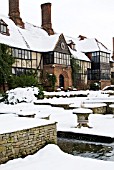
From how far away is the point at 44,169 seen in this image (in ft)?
23.0

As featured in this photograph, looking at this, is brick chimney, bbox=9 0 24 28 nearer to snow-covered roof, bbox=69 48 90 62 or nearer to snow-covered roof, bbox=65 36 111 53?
snow-covered roof, bbox=69 48 90 62

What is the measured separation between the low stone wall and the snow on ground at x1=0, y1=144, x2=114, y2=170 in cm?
24

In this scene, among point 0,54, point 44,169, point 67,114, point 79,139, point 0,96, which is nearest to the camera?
point 44,169

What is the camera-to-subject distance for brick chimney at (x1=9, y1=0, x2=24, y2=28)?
40094 mm

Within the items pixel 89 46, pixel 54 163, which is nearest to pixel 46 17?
pixel 89 46

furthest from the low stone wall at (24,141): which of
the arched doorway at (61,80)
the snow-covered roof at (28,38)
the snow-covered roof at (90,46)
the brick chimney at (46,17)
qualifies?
the snow-covered roof at (90,46)

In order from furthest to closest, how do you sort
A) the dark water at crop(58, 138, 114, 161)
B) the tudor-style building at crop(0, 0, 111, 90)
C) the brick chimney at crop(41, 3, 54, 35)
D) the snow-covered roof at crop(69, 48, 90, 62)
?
the snow-covered roof at crop(69, 48, 90, 62), the brick chimney at crop(41, 3, 54, 35), the tudor-style building at crop(0, 0, 111, 90), the dark water at crop(58, 138, 114, 161)

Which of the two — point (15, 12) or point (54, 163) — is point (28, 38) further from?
point (54, 163)

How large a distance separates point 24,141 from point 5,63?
74.8 feet

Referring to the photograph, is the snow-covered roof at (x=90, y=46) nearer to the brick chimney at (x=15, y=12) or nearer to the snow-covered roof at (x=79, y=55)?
the snow-covered roof at (x=79, y=55)

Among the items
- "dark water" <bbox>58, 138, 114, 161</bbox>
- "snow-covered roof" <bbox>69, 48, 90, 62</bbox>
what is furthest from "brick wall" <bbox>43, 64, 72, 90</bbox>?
"dark water" <bbox>58, 138, 114, 161</bbox>

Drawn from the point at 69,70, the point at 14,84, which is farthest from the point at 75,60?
the point at 14,84

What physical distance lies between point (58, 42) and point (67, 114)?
23596 millimetres

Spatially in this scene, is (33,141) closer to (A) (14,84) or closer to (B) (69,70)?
(A) (14,84)
